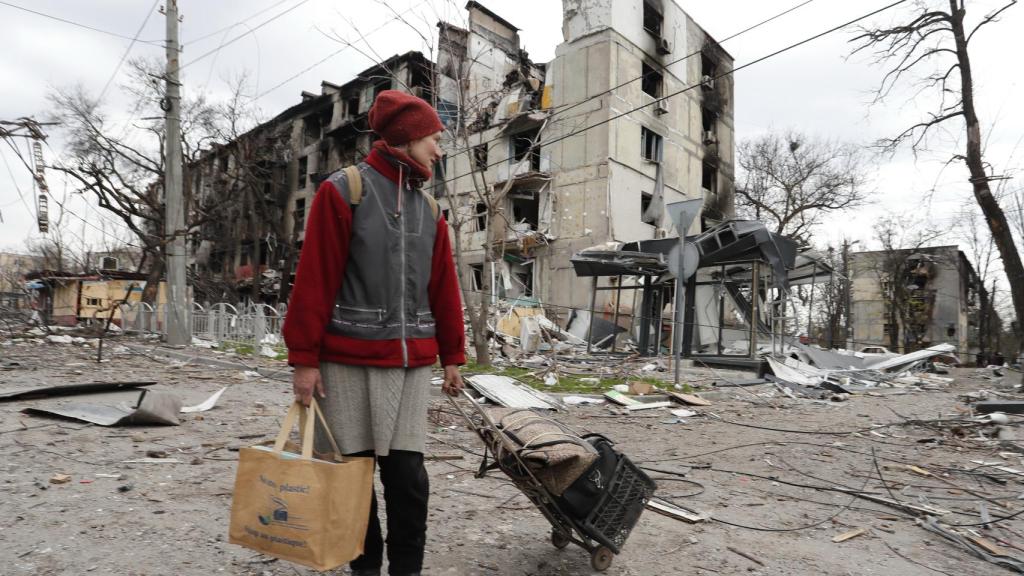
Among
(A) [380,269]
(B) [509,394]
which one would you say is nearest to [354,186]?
(A) [380,269]

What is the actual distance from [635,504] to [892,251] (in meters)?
42.1

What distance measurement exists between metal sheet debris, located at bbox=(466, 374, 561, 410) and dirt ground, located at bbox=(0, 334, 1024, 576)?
1.71 ft

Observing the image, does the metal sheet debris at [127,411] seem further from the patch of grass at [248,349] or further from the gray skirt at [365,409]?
the patch of grass at [248,349]

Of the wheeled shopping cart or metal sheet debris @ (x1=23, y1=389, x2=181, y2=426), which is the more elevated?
the wheeled shopping cart

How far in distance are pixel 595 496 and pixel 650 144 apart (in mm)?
27208

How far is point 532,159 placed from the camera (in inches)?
1089

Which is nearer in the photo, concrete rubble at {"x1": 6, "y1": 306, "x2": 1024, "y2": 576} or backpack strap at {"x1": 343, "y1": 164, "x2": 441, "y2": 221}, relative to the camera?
backpack strap at {"x1": 343, "y1": 164, "x2": 441, "y2": 221}

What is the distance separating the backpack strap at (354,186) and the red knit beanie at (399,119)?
190mm

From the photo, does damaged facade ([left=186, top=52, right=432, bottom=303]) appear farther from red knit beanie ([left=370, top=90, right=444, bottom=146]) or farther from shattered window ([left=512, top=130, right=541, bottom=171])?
red knit beanie ([left=370, top=90, right=444, bottom=146])

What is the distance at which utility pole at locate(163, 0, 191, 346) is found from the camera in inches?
547

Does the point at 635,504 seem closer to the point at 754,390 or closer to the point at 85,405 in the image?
the point at 85,405

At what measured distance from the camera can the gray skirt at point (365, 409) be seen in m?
2.04

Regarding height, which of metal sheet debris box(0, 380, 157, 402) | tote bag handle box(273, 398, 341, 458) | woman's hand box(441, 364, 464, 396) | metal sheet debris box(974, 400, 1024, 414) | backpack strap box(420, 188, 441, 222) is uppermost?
backpack strap box(420, 188, 441, 222)

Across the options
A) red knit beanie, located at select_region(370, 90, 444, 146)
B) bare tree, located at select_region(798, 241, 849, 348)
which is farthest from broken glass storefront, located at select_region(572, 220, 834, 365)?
bare tree, located at select_region(798, 241, 849, 348)
